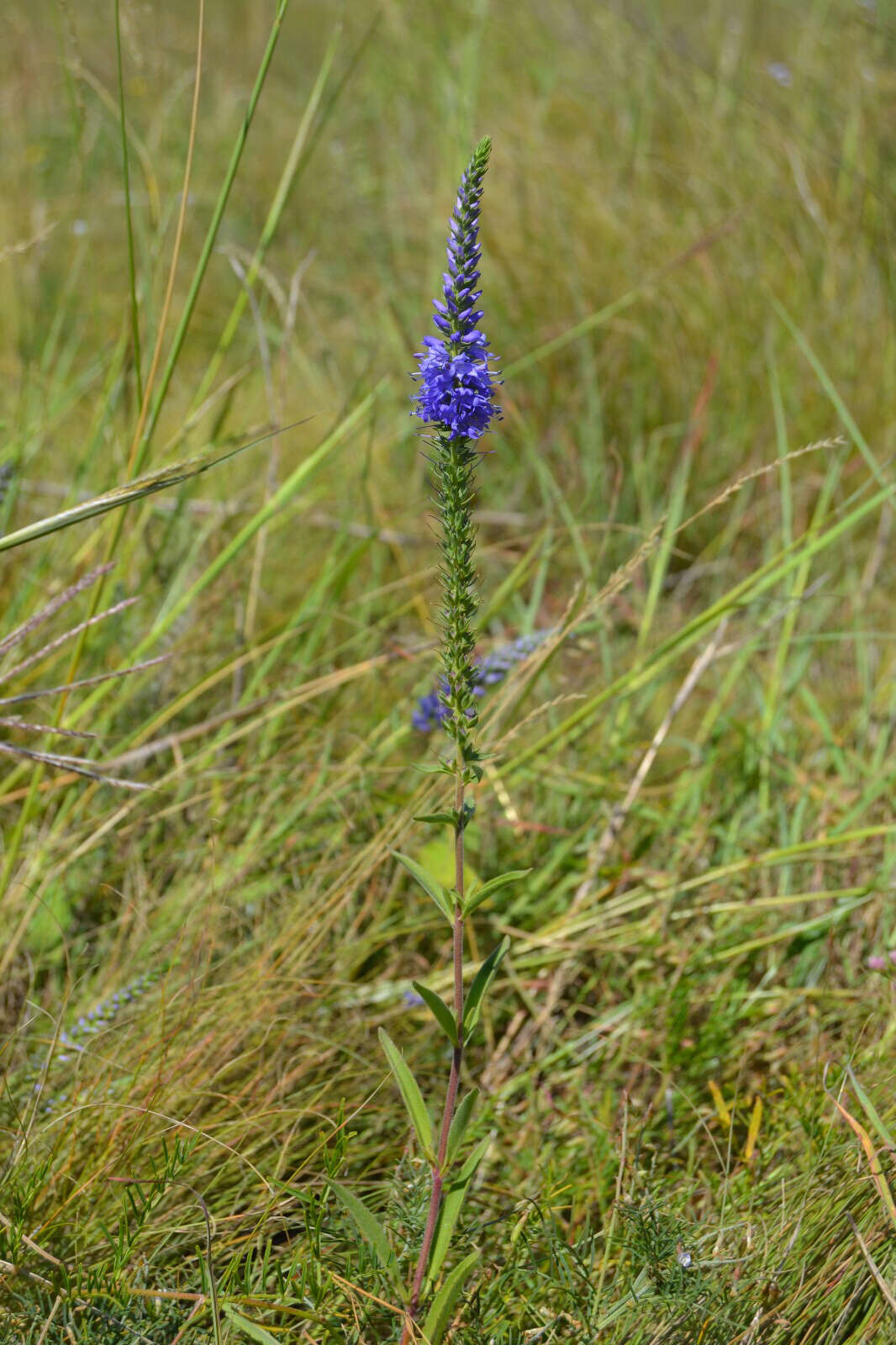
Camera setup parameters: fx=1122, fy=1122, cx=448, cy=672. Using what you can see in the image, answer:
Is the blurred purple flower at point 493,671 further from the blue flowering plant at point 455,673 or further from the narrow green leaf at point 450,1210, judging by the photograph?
the narrow green leaf at point 450,1210

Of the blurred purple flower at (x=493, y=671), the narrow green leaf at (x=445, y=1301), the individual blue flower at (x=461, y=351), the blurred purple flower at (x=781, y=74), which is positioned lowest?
the narrow green leaf at (x=445, y=1301)

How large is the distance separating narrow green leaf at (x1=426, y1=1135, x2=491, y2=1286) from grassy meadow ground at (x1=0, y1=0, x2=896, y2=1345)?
9cm

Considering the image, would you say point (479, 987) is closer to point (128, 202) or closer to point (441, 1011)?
point (441, 1011)

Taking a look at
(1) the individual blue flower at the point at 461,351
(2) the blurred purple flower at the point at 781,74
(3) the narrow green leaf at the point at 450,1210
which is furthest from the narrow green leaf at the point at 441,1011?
(2) the blurred purple flower at the point at 781,74

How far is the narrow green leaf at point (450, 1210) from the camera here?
124 centimetres

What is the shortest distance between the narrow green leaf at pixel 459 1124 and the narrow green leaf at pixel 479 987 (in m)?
0.06

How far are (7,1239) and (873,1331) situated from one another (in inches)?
39.0

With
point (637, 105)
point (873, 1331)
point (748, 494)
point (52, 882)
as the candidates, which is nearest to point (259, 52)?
point (637, 105)

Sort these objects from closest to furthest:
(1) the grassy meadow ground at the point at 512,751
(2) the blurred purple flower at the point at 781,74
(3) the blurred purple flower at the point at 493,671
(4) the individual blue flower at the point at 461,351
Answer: (4) the individual blue flower at the point at 461,351, (1) the grassy meadow ground at the point at 512,751, (3) the blurred purple flower at the point at 493,671, (2) the blurred purple flower at the point at 781,74

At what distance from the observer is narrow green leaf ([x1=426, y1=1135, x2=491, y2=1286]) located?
4.07 feet

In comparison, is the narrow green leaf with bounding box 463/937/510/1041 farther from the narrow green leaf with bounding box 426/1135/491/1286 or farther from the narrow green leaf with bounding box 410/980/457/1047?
the narrow green leaf with bounding box 426/1135/491/1286

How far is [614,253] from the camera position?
12.1 ft

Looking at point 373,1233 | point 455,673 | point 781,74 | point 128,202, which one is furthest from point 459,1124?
point 781,74

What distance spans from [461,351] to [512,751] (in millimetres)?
1294
